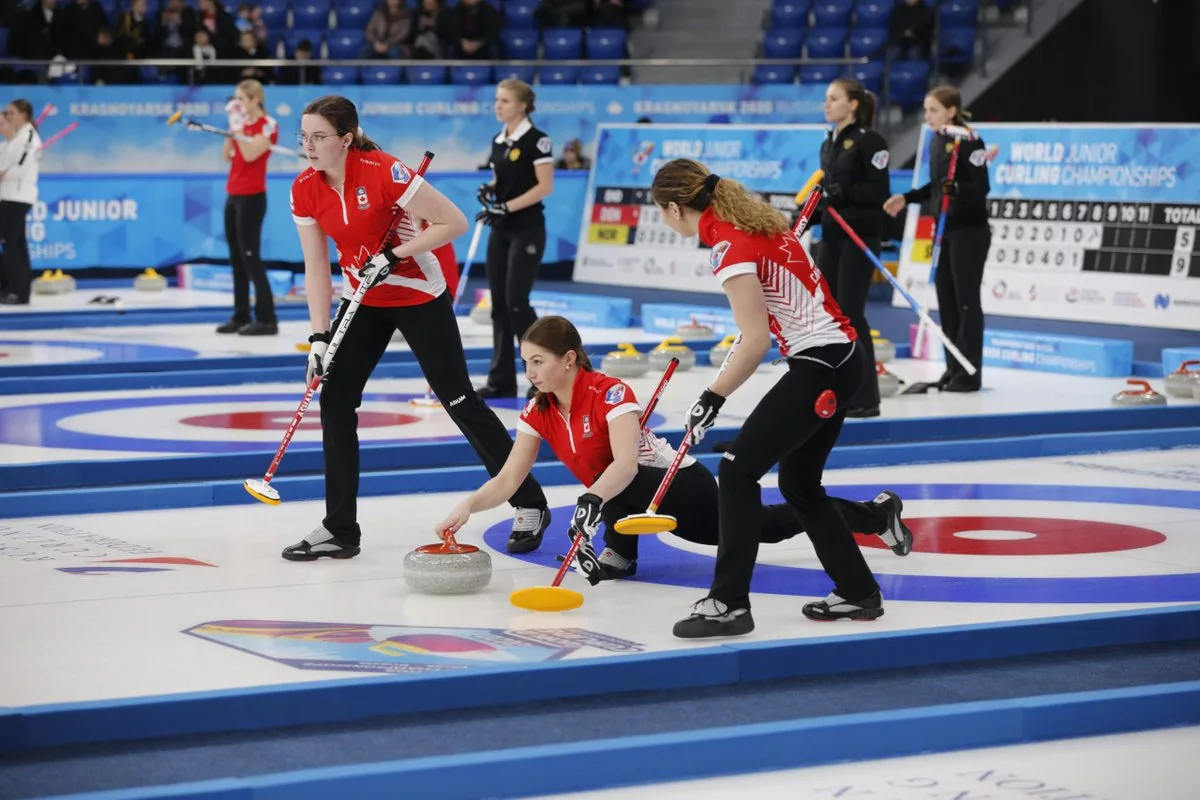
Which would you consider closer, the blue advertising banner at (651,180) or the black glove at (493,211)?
the black glove at (493,211)

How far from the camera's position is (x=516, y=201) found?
8.84m

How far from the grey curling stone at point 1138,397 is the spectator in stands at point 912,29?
410 inches

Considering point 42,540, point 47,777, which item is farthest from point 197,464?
point 47,777

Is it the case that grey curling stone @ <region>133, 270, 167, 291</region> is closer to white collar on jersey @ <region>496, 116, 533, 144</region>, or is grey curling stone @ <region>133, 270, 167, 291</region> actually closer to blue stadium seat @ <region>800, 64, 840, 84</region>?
blue stadium seat @ <region>800, 64, 840, 84</region>

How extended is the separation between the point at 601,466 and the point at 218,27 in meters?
15.0

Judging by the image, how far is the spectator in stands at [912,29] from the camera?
1916 centimetres

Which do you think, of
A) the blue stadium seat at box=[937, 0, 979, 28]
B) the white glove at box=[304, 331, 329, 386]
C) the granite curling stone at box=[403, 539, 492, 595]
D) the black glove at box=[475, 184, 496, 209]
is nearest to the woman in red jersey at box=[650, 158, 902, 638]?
the granite curling stone at box=[403, 539, 492, 595]

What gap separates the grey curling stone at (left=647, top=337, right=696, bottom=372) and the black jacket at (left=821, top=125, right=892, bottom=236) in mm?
2112

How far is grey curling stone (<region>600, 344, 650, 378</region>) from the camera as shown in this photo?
10477 mm

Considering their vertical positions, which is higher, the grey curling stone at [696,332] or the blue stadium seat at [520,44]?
the blue stadium seat at [520,44]

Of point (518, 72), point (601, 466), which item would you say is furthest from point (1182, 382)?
point (518, 72)

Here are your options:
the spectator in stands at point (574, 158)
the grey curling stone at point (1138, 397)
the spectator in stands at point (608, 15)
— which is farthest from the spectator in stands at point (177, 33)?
the grey curling stone at point (1138, 397)

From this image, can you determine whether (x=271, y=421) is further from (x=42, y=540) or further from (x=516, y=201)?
(x=42, y=540)

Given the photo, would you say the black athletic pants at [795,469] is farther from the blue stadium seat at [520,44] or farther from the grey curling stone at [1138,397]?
the blue stadium seat at [520,44]
